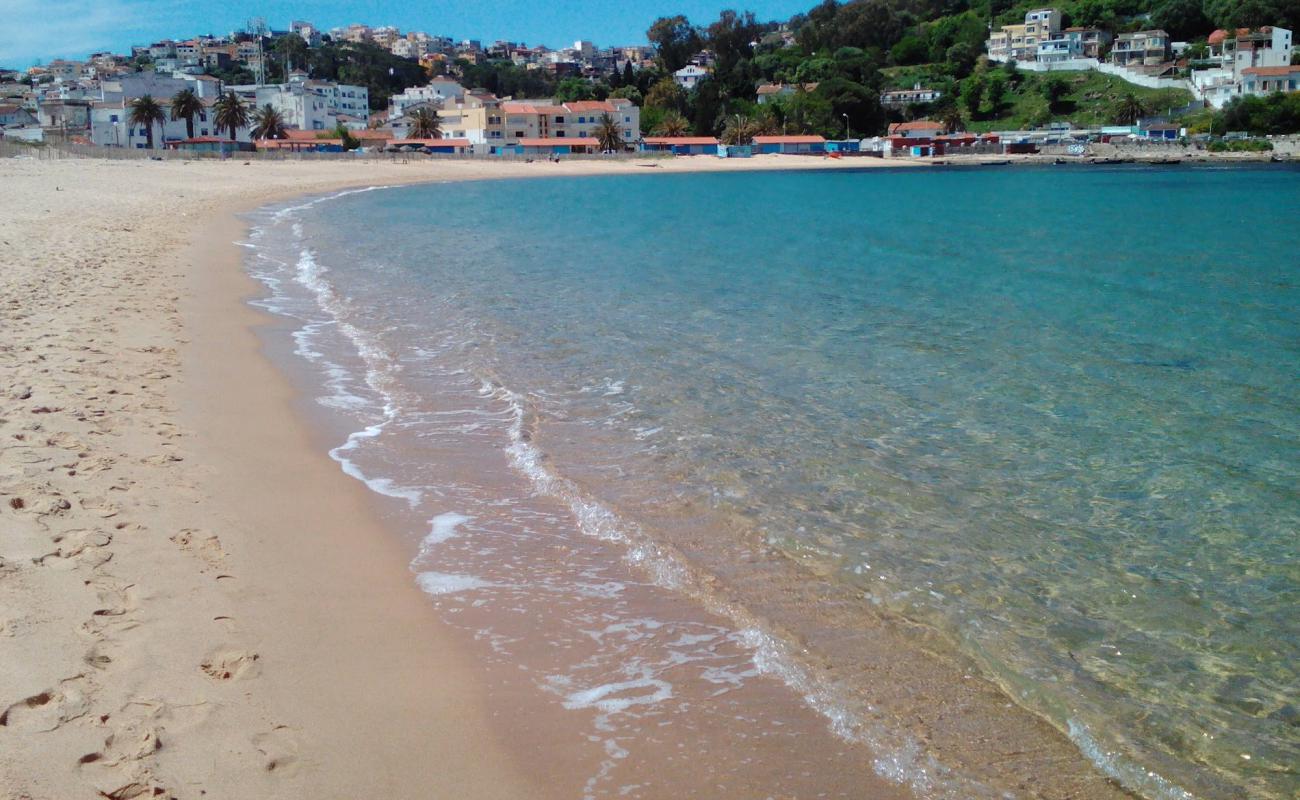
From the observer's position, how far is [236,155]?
8012cm

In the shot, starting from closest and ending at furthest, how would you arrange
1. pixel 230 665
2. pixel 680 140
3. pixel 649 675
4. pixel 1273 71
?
pixel 230 665, pixel 649 675, pixel 680 140, pixel 1273 71

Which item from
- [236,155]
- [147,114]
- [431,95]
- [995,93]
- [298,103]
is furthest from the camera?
[431,95]

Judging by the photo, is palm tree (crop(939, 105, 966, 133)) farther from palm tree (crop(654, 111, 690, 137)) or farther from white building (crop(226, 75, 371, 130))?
white building (crop(226, 75, 371, 130))

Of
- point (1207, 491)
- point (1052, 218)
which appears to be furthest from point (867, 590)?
point (1052, 218)

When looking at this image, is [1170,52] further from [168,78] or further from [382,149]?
[168,78]

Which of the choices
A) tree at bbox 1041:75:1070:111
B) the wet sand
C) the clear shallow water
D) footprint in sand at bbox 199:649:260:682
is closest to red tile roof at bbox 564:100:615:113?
tree at bbox 1041:75:1070:111

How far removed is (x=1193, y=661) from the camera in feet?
15.5

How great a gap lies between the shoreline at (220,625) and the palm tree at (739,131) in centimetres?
11336

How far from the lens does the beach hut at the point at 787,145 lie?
113 meters

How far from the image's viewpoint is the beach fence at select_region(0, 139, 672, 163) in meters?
64.3

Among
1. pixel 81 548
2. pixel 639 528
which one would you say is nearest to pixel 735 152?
pixel 639 528

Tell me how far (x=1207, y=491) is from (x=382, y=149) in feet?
337

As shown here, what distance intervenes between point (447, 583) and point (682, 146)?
11057 centimetres

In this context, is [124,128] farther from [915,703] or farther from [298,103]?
[915,703]
